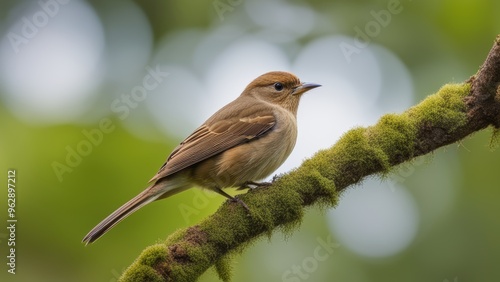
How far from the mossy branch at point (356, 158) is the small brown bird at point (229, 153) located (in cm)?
64

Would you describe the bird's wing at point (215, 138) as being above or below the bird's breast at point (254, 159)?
above

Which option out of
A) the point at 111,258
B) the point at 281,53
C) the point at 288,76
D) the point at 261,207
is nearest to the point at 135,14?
the point at 281,53

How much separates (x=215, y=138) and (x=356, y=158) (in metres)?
1.40

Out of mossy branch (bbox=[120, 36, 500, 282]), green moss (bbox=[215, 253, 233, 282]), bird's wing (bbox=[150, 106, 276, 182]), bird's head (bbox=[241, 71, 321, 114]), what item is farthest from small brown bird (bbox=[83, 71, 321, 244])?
green moss (bbox=[215, 253, 233, 282])

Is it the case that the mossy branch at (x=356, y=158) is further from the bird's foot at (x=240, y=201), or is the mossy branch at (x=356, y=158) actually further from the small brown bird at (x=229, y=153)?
the small brown bird at (x=229, y=153)

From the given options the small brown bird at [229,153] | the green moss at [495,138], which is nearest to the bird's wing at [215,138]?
the small brown bird at [229,153]

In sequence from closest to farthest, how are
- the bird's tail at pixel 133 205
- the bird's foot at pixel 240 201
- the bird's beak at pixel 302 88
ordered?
the bird's foot at pixel 240 201 → the bird's tail at pixel 133 205 → the bird's beak at pixel 302 88

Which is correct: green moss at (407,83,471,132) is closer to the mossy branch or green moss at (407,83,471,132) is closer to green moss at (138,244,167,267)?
the mossy branch

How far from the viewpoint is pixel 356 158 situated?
4.21 metres

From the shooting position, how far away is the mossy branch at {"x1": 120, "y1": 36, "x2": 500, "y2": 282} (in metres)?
4.05

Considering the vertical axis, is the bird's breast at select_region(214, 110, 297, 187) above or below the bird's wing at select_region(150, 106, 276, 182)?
below

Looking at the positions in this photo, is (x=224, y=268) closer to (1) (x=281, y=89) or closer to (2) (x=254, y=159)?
(2) (x=254, y=159)

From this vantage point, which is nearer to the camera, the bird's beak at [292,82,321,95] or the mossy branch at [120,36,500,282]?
the mossy branch at [120,36,500,282]

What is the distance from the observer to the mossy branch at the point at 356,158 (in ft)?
13.3
